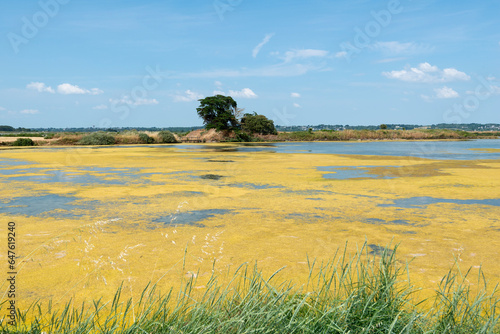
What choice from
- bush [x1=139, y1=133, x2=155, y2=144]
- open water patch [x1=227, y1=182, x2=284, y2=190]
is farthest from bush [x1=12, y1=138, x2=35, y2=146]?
open water patch [x1=227, y1=182, x2=284, y2=190]

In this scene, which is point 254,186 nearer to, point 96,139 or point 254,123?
point 96,139

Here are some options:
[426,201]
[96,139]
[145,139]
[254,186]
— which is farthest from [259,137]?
[426,201]

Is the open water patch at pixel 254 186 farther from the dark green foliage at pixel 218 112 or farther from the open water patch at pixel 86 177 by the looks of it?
the dark green foliage at pixel 218 112

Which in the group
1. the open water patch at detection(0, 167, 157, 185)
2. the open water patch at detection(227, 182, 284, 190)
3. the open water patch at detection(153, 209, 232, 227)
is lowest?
the open water patch at detection(153, 209, 232, 227)

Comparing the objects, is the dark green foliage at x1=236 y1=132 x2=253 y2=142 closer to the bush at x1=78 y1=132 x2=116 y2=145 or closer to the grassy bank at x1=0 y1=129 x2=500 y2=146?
the grassy bank at x1=0 y1=129 x2=500 y2=146

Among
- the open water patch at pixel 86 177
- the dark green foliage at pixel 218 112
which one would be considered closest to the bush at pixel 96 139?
the dark green foliage at pixel 218 112

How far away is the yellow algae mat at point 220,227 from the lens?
13.8 feet

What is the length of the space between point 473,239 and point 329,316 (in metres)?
3.95

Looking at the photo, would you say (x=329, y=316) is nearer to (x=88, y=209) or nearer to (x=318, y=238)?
(x=318, y=238)

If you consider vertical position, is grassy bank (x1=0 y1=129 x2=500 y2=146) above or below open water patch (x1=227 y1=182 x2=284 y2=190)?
above

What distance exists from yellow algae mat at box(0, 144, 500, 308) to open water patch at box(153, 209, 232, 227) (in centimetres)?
2

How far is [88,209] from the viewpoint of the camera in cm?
747

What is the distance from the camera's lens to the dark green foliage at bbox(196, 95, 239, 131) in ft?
154

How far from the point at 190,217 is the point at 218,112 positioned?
41749 mm
